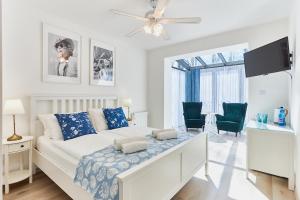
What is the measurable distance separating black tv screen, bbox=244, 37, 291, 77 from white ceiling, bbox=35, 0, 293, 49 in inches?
27.0

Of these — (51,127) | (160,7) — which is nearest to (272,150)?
(160,7)

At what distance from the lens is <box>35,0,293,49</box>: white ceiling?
8.25ft

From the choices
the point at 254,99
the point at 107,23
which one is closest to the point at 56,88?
the point at 107,23

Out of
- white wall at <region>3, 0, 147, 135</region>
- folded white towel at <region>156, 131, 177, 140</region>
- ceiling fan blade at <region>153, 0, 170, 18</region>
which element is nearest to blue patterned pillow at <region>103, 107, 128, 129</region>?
white wall at <region>3, 0, 147, 135</region>

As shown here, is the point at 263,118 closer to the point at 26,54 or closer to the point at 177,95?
the point at 177,95

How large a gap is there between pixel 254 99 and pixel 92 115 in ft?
9.96

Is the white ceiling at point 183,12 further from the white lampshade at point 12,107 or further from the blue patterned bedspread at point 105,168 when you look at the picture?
the blue patterned bedspread at point 105,168

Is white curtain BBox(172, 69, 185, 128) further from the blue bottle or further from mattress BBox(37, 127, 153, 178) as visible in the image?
mattress BBox(37, 127, 153, 178)

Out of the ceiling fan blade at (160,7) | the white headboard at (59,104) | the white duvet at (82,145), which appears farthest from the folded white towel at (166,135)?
the white headboard at (59,104)

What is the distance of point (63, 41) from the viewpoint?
2998 millimetres

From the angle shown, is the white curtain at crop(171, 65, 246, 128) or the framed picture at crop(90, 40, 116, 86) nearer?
the framed picture at crop(90, 40, 116, 86)

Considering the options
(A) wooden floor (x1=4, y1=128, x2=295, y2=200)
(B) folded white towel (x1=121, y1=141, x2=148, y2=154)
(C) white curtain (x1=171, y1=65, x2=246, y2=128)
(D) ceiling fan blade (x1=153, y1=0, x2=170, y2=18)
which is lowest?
(A) wooden floor (x1=4, y1=128, x2=295, y2=200)

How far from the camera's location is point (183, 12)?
2.76m

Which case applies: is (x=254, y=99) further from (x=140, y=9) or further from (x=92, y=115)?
(x=92, y=115)
